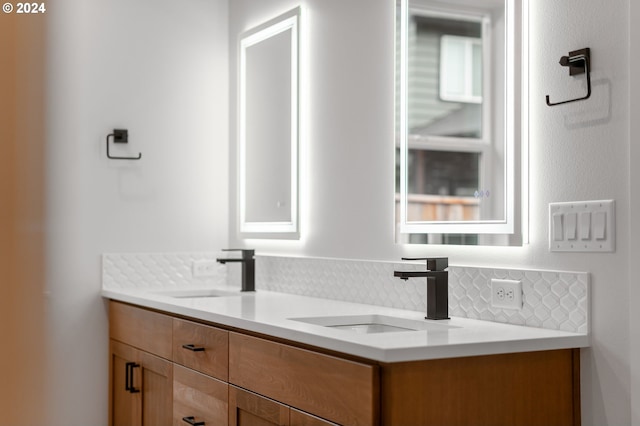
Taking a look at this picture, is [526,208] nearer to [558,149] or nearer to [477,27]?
[558,149]

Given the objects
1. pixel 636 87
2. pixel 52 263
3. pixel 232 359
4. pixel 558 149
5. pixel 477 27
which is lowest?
pixel 232 359

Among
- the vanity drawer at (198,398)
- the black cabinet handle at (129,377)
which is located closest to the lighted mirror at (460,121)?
the vanity drawer at (198,398)

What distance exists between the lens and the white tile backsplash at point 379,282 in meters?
1.99

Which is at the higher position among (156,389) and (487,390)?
(487,390)

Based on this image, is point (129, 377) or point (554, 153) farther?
point (129, 377)

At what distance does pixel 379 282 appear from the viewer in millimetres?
2646

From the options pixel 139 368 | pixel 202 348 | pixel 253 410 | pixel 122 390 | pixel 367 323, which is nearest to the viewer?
pixel 253 410

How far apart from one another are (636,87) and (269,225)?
5.94ft

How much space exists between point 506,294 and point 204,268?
1809mm

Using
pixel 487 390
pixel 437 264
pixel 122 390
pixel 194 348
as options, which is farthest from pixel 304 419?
pixel 122 390

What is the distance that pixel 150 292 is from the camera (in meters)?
3.29

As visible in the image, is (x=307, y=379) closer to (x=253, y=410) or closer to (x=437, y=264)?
(x=253, y=410)

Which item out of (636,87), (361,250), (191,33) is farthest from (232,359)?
(191,33)

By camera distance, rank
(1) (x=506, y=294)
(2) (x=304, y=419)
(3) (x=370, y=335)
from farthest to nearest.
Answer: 1. (1) (x=506, y=294)
2. (2) (x=304, y=419)
3. (3) (x=370, y=335)
